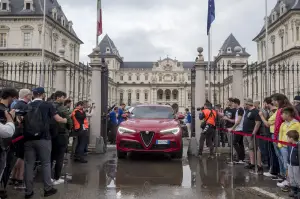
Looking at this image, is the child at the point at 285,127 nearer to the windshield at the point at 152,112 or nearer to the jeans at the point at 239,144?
the jeans at the point at 239,144

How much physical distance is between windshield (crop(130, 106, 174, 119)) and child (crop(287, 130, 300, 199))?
5.11m

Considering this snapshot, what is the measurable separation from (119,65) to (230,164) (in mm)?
101142

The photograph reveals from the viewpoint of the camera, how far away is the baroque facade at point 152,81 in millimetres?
97625

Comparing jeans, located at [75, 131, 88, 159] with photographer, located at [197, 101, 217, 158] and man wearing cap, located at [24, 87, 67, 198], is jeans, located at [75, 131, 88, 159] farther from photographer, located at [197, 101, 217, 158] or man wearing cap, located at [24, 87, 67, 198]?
photographer, located at [197, 101, 217, 158]

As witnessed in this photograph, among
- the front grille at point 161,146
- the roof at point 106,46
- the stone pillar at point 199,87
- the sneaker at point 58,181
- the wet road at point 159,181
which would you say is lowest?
the wet road at point 159,181

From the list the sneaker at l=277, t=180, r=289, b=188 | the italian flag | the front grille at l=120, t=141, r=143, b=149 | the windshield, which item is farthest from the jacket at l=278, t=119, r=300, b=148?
the italian flag

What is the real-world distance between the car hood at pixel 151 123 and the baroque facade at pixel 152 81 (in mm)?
86161

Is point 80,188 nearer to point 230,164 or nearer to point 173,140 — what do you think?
point 173,140

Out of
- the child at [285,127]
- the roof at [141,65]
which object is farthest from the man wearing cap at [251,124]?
the roof at [141,65]

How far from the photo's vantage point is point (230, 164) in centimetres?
919

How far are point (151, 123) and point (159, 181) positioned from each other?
9.24 feet

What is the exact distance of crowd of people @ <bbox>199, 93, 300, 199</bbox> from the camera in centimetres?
579

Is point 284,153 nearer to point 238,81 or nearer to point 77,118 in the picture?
point 238,81

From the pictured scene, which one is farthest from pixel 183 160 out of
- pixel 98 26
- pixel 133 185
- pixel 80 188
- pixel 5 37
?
pixel 5 37
